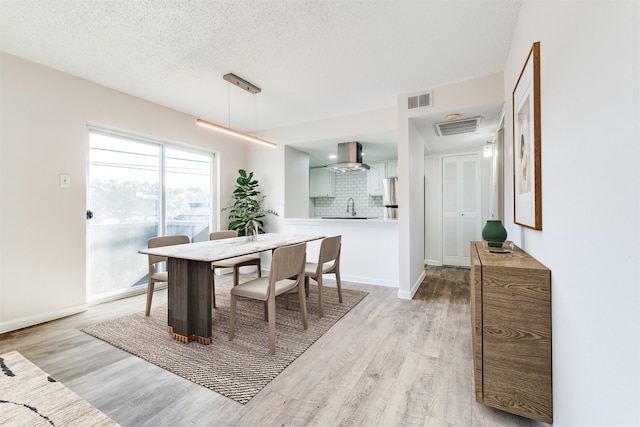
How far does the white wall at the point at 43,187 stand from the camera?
8.70 feet

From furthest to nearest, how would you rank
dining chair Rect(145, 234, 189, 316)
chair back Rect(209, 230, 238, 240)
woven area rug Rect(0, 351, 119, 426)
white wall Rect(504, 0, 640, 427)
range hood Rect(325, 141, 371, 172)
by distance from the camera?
range hood Rect(325, 141, 371, 172)
chair back Rect(209, 230, 238, 240)
dining chair Rect(145, 234, 189, 316)
woven area rug Rect(0, 351, 119, 426)
white wall Rect(504, 0, 640, 427)

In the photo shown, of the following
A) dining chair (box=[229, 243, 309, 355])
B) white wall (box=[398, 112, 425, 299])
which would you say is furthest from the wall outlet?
white wall (box=[398, 112, 425, 299])

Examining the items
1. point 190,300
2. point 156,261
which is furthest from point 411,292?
point 156,261

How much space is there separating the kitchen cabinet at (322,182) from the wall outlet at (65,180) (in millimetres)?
4991

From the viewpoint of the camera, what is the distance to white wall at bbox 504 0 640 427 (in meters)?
0.70

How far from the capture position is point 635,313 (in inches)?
26.6

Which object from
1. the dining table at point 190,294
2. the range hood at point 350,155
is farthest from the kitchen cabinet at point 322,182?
the dining table at point 190,294

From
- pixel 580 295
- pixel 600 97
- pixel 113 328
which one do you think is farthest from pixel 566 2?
pixel 113 328

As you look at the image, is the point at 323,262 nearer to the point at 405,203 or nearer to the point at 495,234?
the point at 405,203

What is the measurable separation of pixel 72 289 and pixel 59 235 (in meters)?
0.63

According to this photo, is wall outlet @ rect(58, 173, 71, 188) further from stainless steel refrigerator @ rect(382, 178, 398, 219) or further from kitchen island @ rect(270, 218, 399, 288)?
stainless steel refrigerator @ rect(382, 178, 398, 219)

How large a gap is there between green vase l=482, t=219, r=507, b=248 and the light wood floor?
900 millimetres

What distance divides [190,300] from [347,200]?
525cm

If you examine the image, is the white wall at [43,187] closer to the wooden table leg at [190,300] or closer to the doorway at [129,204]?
the doorway at [129,204]
